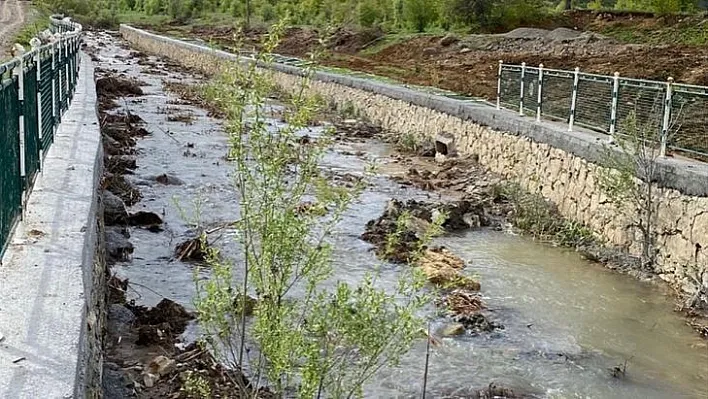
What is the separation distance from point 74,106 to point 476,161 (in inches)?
297

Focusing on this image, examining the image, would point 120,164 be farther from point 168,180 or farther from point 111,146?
point 111,146

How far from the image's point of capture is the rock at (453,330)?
324 inches

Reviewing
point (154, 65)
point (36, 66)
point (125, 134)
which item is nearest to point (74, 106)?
point (125, 134)

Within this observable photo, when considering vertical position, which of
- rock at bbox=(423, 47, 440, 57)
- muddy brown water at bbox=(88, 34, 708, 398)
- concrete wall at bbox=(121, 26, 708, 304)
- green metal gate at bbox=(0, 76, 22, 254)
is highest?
rock at bbox=(423, 47, 440, 57)

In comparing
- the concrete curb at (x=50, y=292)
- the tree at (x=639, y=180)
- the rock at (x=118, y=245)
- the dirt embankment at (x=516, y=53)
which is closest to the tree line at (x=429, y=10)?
the dirt embankment at (x=516, y=53)

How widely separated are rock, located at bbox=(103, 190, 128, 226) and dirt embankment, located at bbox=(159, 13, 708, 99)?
850 cm

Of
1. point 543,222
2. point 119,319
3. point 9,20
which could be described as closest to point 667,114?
→ point 543,222

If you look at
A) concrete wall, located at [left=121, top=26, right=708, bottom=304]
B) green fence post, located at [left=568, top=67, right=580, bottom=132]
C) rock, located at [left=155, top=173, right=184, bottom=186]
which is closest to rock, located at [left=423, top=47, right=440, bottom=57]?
concrete wall, located at [left=121, top=26, right=708, bottom=304]

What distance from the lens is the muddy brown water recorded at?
23.8ft

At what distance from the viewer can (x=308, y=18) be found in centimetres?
6016

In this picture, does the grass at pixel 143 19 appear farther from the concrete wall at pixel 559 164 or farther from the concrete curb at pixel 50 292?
the concrete curb at pixel 50 292

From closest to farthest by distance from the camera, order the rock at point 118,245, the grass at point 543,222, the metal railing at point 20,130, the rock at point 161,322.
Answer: the metal railing at point 20,130 → the rock at point 161,322 → the rock at point 118,245 → the grass at point 543,222

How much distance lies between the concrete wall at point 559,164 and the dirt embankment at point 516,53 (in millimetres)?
1989

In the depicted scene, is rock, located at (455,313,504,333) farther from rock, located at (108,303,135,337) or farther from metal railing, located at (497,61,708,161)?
metal railing, located at (497,61,708,161)
